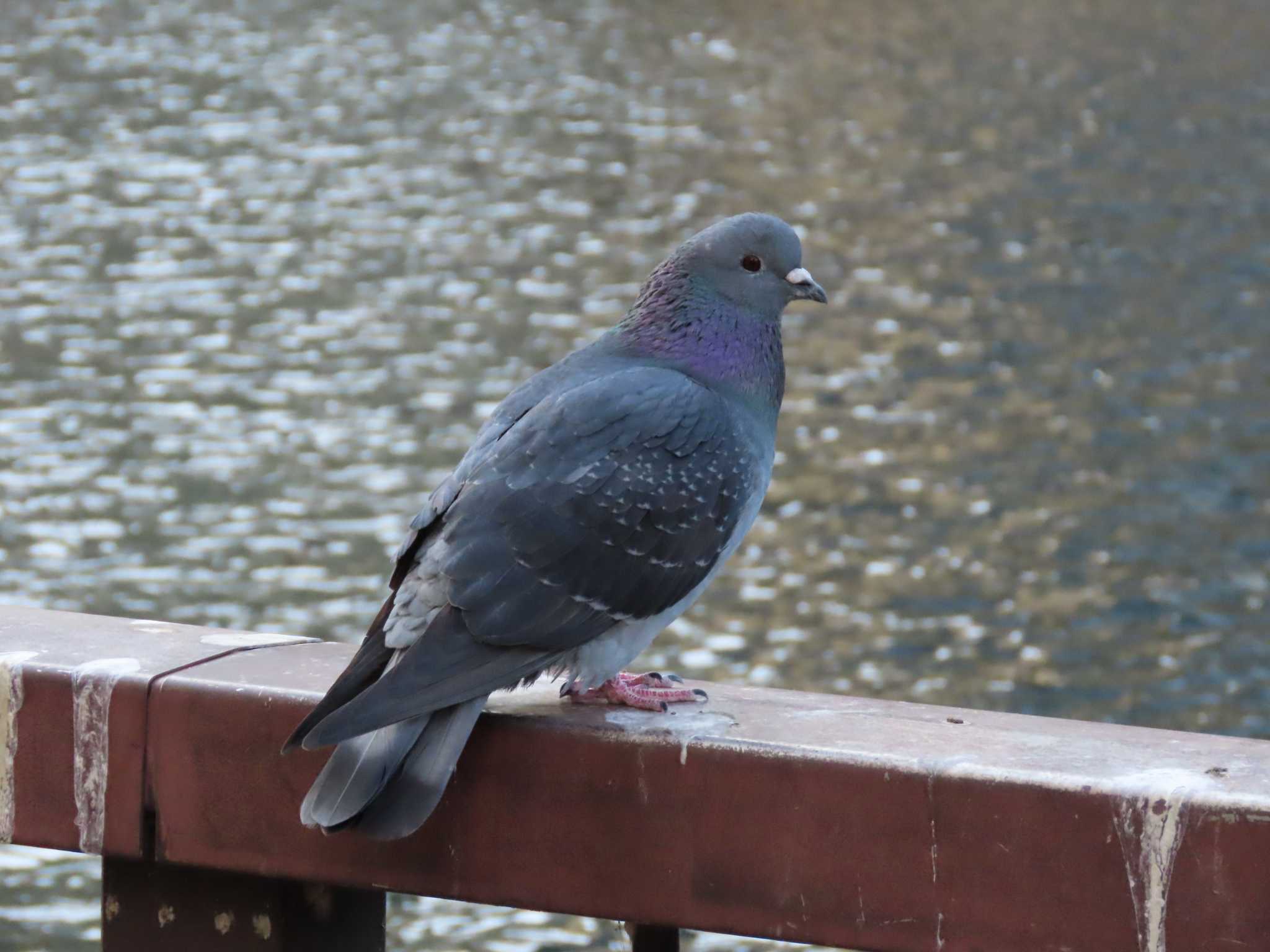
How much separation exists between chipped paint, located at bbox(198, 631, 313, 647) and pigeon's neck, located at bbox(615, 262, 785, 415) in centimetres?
79

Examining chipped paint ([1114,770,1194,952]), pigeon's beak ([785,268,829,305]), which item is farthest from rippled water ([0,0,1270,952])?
chipped paint ([1114,770,1194,952])

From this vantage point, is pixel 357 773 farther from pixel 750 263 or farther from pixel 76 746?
pixel 750 263

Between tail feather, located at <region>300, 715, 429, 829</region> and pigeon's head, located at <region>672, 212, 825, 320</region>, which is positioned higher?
pigeon's head, located at <region>672, 212, 825, 320</region>

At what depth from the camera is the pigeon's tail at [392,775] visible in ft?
7.82

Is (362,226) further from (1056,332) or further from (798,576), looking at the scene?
(798,576)

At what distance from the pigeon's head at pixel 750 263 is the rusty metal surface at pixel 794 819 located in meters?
0.94

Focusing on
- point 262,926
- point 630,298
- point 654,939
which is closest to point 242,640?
point 262,926

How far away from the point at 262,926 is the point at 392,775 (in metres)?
0.33

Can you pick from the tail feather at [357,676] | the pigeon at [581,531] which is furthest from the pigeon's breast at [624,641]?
the tail feather at [357,676]

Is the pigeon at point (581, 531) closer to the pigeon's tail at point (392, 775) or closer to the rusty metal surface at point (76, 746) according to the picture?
the pigeon's tail at point (392, 775)

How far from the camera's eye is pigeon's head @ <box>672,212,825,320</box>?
3.43 m

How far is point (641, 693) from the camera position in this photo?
9.31 ft

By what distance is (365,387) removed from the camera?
472 inches

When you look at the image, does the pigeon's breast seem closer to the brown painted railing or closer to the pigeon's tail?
the brown painted railing
